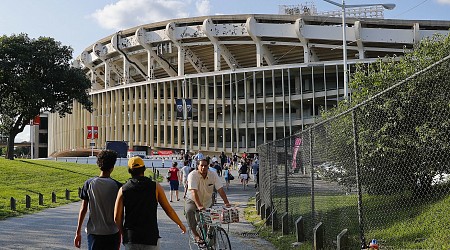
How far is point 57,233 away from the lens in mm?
11734

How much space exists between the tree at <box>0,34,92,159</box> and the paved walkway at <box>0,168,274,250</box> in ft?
76.4

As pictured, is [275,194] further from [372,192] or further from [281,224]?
[372,192]

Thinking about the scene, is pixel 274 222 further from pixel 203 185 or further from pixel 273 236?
pixel 203 185

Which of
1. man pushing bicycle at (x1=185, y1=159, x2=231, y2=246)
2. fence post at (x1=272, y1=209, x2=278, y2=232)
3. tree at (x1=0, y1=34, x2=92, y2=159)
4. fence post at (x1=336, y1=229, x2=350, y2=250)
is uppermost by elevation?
tree at (x1=0, y1=34, x2=92, y2=159)

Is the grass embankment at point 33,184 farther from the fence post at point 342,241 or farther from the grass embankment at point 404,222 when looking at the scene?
the fence post at point 342,241

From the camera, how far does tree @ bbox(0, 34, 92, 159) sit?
37125 mm

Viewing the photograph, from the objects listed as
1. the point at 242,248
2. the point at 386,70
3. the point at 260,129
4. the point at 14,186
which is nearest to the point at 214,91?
the point at 260,129

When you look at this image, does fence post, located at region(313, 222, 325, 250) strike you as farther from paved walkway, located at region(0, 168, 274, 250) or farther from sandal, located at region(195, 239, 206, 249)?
paved walkway, located at region(0, 168, 274, 250)

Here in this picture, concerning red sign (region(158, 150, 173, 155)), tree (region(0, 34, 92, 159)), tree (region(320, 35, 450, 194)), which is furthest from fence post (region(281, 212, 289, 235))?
red sign (region(158, 150, 173, 155))

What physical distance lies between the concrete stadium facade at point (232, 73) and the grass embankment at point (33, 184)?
25292 mm

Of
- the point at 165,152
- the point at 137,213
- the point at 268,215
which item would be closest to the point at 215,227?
the point at 137,213

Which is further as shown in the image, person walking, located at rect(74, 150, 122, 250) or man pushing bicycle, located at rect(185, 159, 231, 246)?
man pushing bicycle, located at rect(185, 159, 231, 246)

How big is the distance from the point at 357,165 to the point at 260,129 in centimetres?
5508

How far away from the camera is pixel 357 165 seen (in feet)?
22.9
